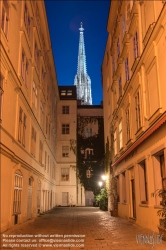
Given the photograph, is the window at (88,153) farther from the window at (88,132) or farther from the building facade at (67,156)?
the window at (88,132)

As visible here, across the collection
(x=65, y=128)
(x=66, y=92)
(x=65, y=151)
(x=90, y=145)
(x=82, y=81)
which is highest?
(x=82, y=81)

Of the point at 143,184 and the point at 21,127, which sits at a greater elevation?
the point at 21,127

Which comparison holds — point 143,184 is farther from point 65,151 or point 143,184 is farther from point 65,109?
point 65,109

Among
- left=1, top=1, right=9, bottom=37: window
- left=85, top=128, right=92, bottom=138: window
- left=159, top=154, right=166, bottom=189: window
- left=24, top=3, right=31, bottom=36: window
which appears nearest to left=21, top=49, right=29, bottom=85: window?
left=24, top=3, right=31, bottom=36: window

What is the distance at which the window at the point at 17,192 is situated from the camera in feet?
43.6

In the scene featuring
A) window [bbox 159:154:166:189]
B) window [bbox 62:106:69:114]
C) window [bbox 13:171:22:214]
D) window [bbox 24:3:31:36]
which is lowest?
window [bbox 13:171:22:214]

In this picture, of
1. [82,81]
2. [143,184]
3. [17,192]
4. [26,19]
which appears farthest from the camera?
[82,81]

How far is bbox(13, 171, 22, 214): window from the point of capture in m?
13.3

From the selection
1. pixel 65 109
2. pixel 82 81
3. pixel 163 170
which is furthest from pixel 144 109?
pixel 82 81

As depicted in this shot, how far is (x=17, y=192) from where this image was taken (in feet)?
45.1

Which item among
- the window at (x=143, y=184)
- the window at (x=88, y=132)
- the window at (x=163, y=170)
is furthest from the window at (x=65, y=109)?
the window at (x=163, y=170)

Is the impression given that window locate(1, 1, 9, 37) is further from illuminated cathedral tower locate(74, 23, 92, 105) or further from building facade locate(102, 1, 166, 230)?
illuminated cathedral tower locate(74, 23, 92, 105)

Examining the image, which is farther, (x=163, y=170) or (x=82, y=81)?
(x=82, y=81)

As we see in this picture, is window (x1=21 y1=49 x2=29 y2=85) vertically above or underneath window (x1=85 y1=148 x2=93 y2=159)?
above
